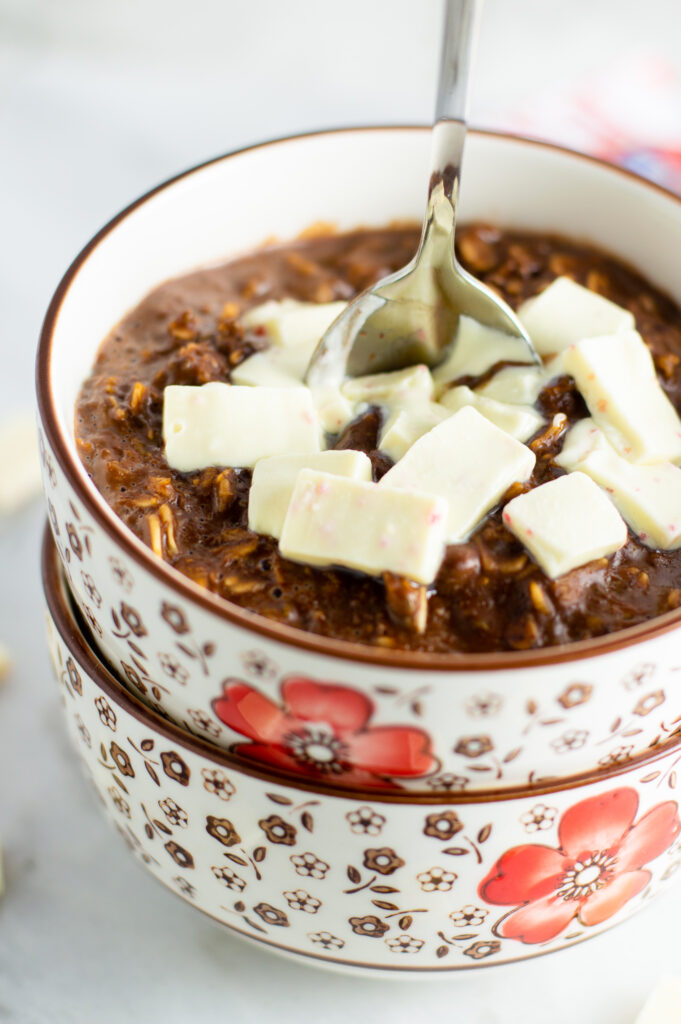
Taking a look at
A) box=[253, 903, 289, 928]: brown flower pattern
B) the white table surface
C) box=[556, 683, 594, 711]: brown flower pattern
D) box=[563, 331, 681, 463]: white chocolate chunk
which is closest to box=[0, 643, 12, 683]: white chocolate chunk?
the white table surface

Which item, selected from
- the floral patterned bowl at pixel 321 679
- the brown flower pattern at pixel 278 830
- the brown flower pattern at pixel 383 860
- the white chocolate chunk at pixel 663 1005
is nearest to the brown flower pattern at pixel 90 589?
the floral patterned bowl at pixel 321 679

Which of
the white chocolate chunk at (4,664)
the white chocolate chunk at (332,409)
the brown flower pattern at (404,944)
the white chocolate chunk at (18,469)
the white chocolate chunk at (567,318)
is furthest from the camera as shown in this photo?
the white chocolate chunk at (18,469)

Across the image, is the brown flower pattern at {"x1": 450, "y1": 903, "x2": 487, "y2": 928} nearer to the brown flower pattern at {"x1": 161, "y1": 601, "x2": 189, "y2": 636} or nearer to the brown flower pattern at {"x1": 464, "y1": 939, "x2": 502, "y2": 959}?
the brown flower pattern at {"x1": 464, "y1": 939, "x2": 502, "y2": 959}

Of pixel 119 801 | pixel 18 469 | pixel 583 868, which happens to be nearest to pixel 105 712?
pixel 119 801

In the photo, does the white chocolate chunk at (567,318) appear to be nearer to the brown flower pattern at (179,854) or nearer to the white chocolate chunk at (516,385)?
the white chocolate chunk at (516,385)

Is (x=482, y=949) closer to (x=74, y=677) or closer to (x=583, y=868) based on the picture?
(x=583, y=868)

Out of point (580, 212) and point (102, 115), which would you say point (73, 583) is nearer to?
point (580, 212)
